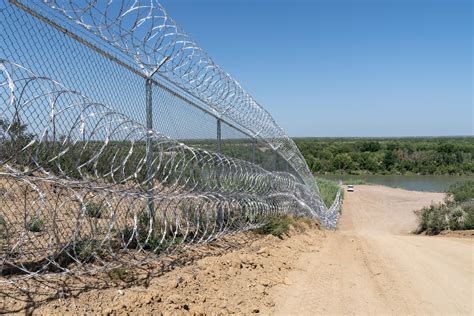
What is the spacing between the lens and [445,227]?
16.4 m

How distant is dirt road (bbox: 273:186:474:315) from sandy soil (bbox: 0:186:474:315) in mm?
13

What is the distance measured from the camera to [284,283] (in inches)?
245

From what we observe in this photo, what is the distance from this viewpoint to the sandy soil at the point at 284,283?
4312 mm

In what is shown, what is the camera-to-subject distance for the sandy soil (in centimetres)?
431

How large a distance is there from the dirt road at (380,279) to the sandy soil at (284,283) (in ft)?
0.04

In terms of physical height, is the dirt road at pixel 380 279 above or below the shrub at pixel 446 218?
above

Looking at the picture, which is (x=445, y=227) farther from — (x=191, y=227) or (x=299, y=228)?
(x=191, y=227)

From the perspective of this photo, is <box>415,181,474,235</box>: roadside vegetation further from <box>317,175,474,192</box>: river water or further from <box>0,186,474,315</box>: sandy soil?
<box>317,175,474,192</box>: river water

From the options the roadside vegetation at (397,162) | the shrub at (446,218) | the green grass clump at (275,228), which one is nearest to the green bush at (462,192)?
the shrub at (446,218)

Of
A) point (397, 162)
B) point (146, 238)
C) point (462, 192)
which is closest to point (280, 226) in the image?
point (146, 238)

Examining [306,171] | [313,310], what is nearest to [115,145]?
[313,310]

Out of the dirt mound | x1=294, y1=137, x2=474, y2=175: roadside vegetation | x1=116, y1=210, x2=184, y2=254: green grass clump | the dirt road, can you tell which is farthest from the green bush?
x1=294, y1=137, x2=474, y2=175: roadside vegetation

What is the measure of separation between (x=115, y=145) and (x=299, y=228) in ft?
18.9

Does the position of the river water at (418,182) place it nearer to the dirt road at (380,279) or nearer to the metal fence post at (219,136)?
the dirt road at (380,279)
